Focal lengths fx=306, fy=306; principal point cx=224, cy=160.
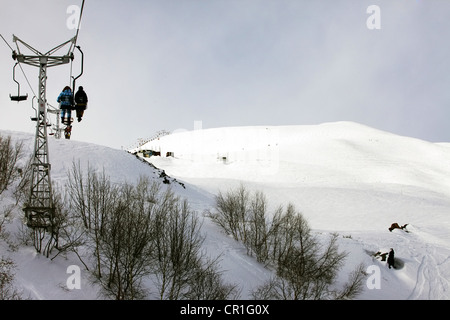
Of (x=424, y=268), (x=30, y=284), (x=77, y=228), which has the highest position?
(x=77, y=228)

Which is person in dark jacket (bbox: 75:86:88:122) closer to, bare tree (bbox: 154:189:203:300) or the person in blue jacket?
the person in blue jacket

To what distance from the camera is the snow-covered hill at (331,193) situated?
26.4m

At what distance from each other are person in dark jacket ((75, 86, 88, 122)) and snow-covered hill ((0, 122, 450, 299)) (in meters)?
12.0

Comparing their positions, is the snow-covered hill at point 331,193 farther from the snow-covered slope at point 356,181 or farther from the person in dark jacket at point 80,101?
the person in dark jacket at point 80,101

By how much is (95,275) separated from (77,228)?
469cm

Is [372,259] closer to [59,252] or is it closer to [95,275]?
[95,275]

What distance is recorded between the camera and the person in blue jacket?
37.8 feet

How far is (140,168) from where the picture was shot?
4400 cm

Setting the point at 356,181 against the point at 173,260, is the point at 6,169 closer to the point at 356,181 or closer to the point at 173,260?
the point at 173,260

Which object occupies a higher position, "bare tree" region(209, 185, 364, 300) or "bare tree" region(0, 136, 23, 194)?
"bare tree" region(0, 136, 23, 194)

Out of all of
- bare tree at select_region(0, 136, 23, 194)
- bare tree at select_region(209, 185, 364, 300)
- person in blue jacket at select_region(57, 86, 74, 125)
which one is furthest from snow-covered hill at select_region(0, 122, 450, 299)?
person in blue jacket at select_region(57, 86, 74, 125)

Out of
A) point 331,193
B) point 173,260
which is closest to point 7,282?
point 173,260

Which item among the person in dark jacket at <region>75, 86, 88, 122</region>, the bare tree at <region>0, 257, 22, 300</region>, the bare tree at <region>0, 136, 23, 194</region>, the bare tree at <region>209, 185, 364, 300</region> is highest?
the person in dark jacket at <region>75, 86, 88, 122</region>

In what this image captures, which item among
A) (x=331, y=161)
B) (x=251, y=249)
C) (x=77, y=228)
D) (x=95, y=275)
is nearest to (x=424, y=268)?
(x=251, y=249)
